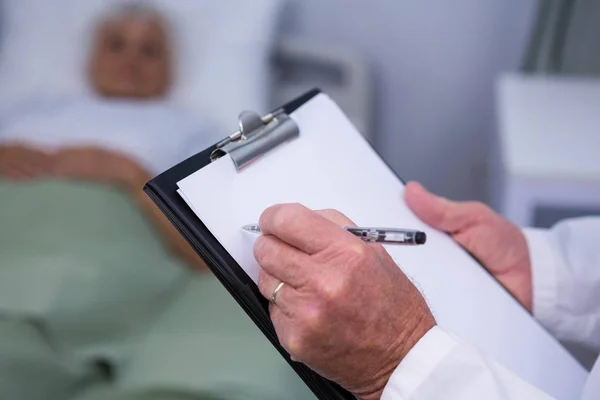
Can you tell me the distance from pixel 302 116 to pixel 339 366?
12.1 inches

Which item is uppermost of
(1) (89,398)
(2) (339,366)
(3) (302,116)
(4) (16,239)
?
(3) (302,116)

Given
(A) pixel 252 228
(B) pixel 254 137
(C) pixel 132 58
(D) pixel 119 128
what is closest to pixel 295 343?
(A) pixel 252 228

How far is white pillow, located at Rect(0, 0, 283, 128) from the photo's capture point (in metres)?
1.78

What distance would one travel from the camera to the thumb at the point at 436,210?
0.85m

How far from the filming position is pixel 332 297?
586mm

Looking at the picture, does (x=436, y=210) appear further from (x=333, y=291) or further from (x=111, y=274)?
(x=111, y=274)

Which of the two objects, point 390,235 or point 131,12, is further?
point 131,12

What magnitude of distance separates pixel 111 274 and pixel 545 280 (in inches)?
29.2

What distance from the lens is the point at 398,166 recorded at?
203 centimetres

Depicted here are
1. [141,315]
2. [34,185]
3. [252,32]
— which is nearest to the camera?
[141,315]

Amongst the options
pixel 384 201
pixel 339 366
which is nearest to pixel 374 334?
pixel 339 366

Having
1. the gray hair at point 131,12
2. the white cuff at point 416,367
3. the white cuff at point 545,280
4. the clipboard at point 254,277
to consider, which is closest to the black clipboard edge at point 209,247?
the clipboard at point 254,277

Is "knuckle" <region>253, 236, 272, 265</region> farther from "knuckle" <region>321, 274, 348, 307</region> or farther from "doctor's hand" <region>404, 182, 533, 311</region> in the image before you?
"doctor's hand" <region>404, 182, 533, 311</region>

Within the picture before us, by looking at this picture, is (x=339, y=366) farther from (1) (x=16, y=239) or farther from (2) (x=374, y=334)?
(1) (x=16, y=239)
